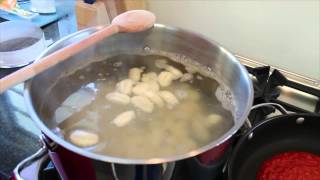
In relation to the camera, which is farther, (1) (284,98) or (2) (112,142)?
(1) (284,98)

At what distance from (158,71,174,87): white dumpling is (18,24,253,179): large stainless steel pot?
2.0 inches

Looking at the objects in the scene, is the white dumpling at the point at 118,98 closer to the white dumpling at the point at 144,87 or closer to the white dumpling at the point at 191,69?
the white dumpling at the point at 144,87

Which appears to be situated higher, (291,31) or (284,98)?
(291,31)

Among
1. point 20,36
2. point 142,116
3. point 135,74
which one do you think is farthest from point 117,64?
point 20,36

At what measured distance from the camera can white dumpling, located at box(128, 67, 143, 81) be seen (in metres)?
0.64

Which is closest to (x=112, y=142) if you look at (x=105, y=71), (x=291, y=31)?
(x=105, y=71)

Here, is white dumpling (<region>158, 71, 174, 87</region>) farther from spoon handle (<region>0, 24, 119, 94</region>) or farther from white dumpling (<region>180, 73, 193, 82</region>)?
A: spoon handle (<region>0, 24, 119, 94</region>)

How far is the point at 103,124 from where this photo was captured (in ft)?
1.74

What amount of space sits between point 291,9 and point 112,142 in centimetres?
43

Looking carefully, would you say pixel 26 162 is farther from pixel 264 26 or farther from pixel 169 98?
pixel 264 26

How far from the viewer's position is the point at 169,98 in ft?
1.95

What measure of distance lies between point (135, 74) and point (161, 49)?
0.07 m

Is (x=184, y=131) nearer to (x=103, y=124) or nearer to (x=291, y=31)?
(x=103, y=124)

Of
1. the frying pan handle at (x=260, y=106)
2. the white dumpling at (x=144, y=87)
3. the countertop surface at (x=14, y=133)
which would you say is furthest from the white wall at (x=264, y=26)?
the countertop surface at (x=14, y=133)
